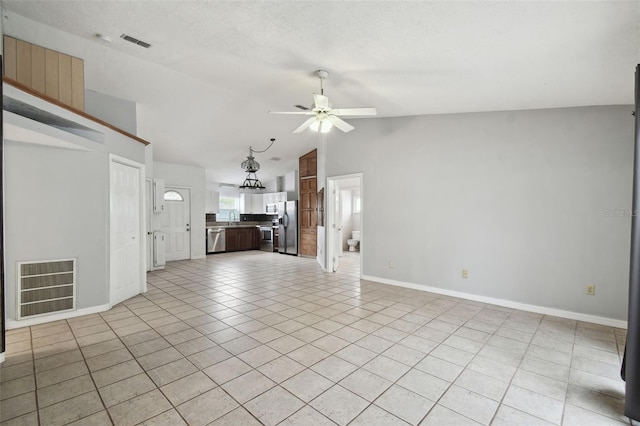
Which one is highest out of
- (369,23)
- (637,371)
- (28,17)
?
(28,17)

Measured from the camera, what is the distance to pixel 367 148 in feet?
18.5

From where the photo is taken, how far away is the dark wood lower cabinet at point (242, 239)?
968 cm

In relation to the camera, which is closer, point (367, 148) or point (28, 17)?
point (28, 17)

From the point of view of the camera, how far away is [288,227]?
9.12 m

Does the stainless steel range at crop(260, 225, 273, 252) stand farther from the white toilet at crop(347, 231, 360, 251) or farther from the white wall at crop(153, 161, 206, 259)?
the white toilet at crop(347, 231, 360, 251)

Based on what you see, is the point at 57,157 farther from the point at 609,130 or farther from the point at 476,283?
the point at 609,130

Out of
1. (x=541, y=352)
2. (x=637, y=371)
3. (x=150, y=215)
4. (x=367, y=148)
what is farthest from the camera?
(x=150, y=215)

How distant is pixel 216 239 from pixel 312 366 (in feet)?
24.3

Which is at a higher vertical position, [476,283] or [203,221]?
[203,221]

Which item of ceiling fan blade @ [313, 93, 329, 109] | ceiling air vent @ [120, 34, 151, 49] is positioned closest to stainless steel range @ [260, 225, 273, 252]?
ceiling fan blade @ [313, 93, 329, 109]

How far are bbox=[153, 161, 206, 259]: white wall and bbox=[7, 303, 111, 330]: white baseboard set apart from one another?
4.57 meters

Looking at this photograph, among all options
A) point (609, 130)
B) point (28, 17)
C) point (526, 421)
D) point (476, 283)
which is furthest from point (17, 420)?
point (609, 130)

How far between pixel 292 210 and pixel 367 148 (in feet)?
12.8

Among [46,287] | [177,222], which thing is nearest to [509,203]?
[46,287]
